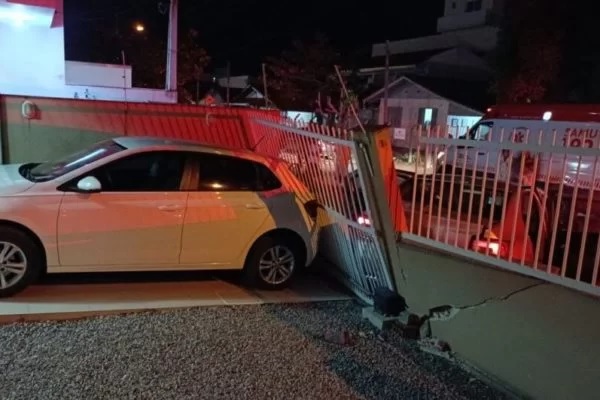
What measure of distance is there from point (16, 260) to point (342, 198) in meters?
3.22

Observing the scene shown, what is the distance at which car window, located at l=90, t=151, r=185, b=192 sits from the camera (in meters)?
5.62

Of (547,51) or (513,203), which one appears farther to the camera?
(547,51)

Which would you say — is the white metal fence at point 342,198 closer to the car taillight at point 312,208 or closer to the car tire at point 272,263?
the car taillight at point 312,208

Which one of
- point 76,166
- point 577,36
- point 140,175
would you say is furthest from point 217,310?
point 577,36

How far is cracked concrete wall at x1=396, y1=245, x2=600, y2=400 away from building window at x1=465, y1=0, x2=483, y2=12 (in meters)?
37.0

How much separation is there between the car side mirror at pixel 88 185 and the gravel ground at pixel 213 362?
1236 millimetres

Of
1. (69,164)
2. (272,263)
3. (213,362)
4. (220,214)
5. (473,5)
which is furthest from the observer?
(473,5)

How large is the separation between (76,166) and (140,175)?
0.62 meters

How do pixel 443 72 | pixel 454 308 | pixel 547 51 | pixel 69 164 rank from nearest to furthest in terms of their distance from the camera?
pixel 454 308 → pixel 69 164 → pixel 547 51 → pixel 443 72

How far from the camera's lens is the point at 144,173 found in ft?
19.2

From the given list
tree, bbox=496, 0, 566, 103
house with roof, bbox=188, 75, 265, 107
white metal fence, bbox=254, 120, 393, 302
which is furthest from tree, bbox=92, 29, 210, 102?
white metal fence, bbox=254, 120, 393, 302

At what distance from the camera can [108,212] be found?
554 cm

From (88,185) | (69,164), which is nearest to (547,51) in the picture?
(69,164)

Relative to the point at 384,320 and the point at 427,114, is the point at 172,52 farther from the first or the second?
the point at 384,320
